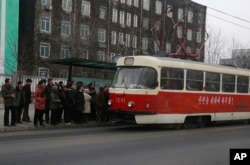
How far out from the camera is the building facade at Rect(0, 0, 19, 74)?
4628 cm

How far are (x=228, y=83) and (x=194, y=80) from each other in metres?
2.99

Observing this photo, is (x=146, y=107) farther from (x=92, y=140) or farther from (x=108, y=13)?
(x=108, y=13)

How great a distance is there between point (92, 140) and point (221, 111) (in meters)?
8.53

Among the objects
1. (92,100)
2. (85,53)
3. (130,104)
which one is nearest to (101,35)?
(85,53)

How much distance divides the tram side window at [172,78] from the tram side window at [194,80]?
1.60 feet

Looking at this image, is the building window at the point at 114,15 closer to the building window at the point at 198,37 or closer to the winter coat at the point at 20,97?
the building window at the point at 198,37

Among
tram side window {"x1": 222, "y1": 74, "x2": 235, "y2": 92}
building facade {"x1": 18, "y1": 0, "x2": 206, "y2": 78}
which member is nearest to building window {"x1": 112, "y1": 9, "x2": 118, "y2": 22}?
building facade {"x1": 18, "y1": 0, "x2": 206, "y2": 78}

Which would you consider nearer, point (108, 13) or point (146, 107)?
point (146, 107)

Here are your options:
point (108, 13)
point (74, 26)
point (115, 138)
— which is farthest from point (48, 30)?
point (115, 138)

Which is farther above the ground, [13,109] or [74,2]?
[74,2]

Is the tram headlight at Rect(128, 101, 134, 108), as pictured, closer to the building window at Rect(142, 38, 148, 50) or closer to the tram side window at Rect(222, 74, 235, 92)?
the tram side window at Rect(222, 74, 235, 92)

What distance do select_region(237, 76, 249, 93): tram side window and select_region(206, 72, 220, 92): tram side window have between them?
6.53 ft

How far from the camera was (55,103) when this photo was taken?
689 inches

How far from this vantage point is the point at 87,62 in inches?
813
